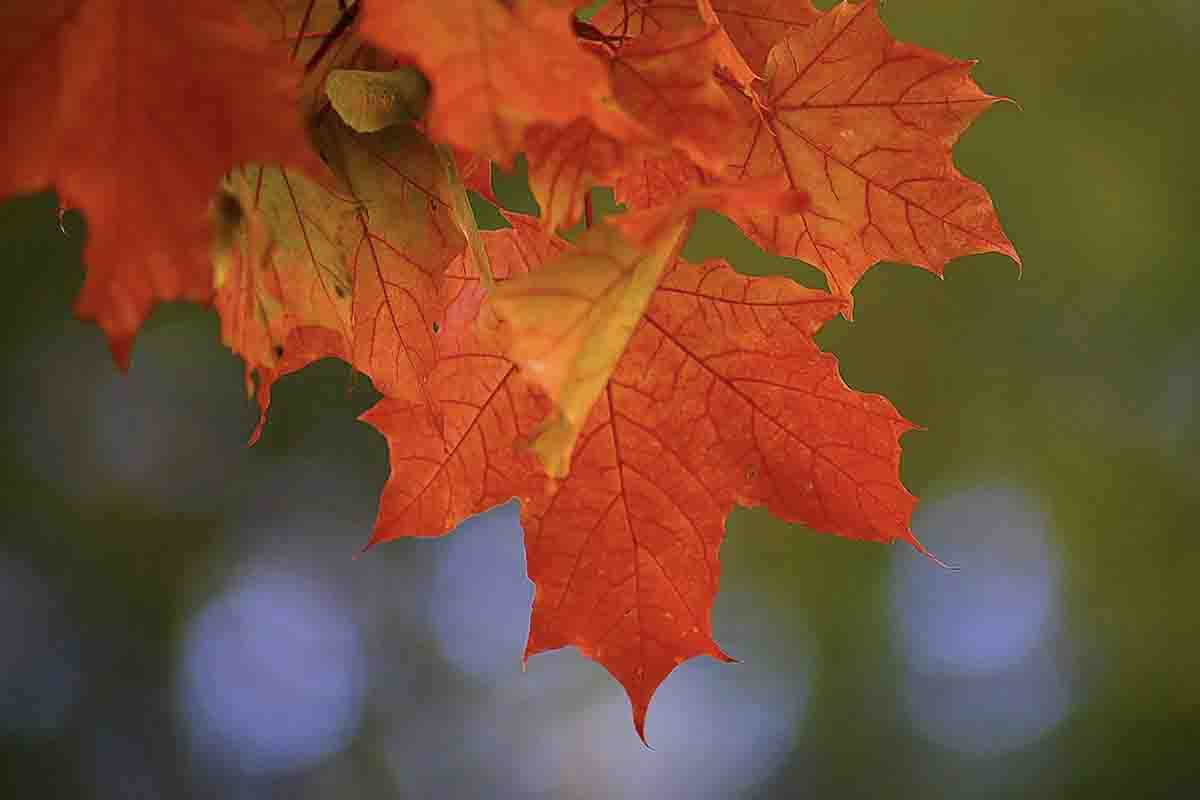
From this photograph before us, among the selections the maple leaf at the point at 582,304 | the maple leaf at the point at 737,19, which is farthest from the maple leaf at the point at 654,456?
the maple leaf at the point at 582,304

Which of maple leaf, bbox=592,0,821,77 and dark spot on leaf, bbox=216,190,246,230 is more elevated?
maple leaf, bbox=592,0,821,77

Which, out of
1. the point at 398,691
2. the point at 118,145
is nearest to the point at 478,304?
the point at 118,145

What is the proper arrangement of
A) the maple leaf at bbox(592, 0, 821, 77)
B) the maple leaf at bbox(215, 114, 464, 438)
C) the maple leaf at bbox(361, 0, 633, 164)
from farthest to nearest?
1. the maple leaf at bbox(592, 0, 821, 77)
2. the maple leaf at bbox(215, 114, 464, 438)
3. the maple leaf at bbox(361, 0, 633, 164)

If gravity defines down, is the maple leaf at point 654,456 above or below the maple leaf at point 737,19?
below

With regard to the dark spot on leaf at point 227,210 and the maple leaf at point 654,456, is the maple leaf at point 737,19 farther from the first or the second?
the dark spot on leaf at point 227,210

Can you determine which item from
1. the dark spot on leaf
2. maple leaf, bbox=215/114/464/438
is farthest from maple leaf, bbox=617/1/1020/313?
the dark spot on leaf

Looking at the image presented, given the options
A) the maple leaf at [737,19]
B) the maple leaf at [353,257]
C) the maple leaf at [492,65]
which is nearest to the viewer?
the maple leaf at [492,65]

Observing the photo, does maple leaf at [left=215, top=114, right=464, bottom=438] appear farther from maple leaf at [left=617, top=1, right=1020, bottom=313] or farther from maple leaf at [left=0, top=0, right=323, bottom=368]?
maple leaf at [left=617, top=1, right=1020, bottom=313]
